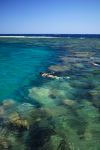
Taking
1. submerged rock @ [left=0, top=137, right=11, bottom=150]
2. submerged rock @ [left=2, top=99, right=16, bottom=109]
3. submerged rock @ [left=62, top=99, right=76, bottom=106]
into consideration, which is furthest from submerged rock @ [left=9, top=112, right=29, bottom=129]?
submerged rock @ [left=62, top=99, right=76, bottom=106]

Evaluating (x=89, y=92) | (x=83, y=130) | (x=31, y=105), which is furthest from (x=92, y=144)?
(x=89, y=92)

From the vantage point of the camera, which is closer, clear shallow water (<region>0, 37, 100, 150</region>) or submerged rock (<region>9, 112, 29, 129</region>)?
clear shallow water (<region>0, 37, 100, 150</region>)

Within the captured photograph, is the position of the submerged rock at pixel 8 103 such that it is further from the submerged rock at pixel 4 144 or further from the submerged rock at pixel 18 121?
the submerged rock at pixel 4 144

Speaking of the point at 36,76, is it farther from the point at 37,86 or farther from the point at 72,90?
the point at 72,90

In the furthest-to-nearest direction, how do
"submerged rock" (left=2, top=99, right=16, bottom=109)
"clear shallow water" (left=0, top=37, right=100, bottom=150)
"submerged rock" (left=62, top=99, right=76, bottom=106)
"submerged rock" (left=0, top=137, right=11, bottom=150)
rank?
"submerged rock" (left=62, top=99, right=76, bottom=106) < "submerged rock" (left=2, top=99, right=16, bottom=109) < "clear shallow water" (left=0, top=37, right=100, bottom=150) < "submerged rock" (left=0, top=137, right=11, bottom=150)

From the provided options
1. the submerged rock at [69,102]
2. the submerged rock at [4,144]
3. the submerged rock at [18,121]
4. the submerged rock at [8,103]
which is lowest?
the submerged rock at [8,103]

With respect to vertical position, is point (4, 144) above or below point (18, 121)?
below

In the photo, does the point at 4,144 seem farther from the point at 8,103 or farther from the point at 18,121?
the point at 8,103

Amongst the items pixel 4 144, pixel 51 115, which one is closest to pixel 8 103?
pixel 51 115

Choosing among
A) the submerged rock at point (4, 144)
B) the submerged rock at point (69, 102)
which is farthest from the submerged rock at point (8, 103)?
the submerged rock at point (4, 144)

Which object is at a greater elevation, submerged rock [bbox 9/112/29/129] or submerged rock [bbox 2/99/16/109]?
submerged rock [bbox 9/112/29/129]

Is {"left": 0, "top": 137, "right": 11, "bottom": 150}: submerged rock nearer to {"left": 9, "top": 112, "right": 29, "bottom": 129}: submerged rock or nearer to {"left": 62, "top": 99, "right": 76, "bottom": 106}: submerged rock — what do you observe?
{"left": 9, "top": 112, "right": 29, "bottom": 129}: submerged rock

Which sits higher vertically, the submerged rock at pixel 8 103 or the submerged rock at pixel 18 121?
the submerged rock at pixel 18 121
